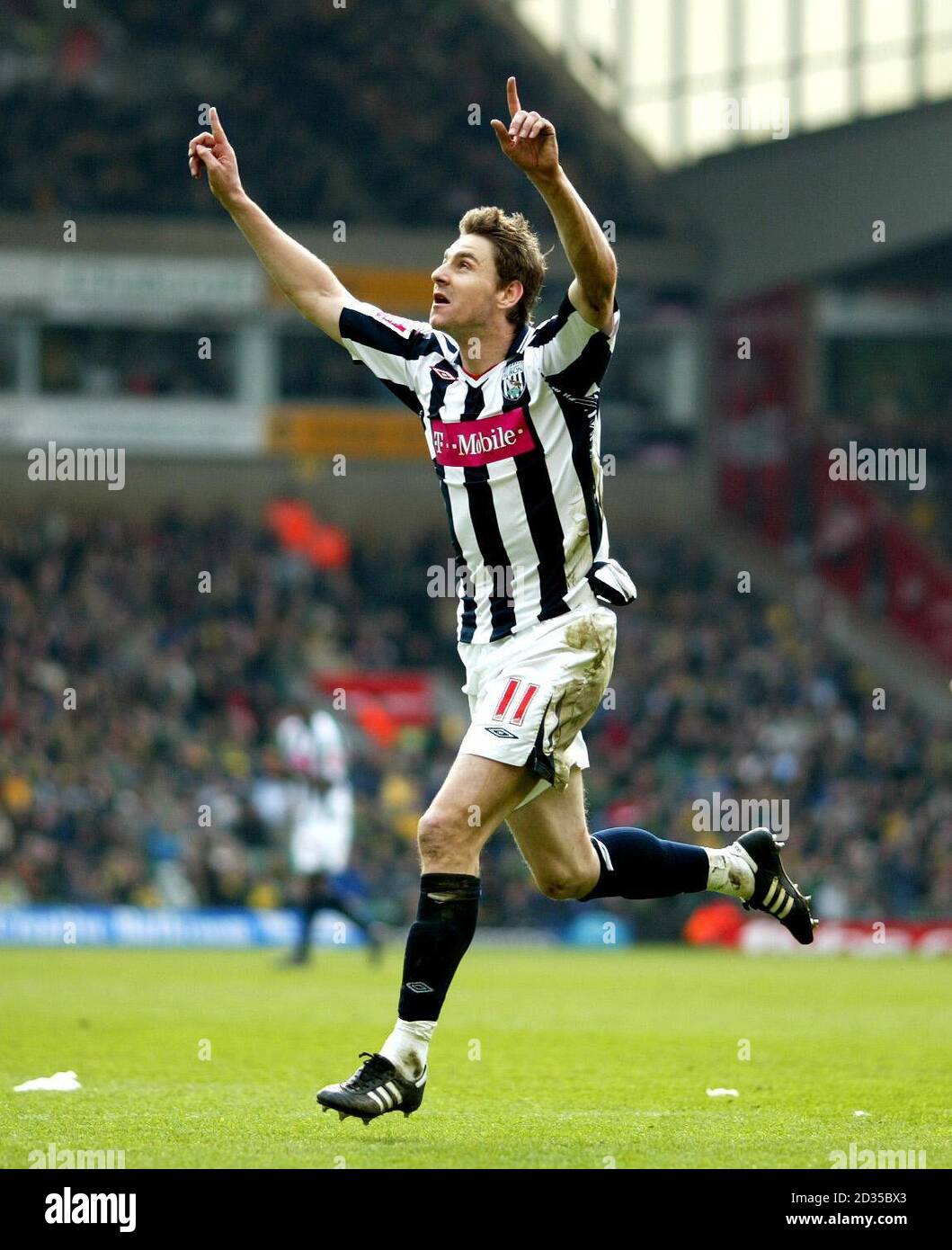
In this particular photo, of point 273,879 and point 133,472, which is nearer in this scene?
point 273,879

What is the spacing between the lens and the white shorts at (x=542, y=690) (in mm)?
6656

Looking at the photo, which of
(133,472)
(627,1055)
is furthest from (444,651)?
(627,1055)

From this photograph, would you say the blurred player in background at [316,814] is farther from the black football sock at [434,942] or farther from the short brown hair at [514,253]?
the black football sock at [434,942]

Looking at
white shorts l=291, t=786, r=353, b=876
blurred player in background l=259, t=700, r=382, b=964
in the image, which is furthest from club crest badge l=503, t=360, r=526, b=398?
white shorts l=291, t=786, r=353, b=876

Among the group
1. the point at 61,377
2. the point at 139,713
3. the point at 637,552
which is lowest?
the point at 139,713

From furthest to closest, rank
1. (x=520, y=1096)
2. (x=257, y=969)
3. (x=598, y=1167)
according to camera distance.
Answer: (x=257, y=969)
(x=520, y=1096)
(x=598, y=1167)

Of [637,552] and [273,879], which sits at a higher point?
[637,552]

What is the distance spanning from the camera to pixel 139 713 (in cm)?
2625

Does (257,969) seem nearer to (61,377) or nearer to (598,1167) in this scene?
(598,1167)

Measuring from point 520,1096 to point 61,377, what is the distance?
83.4ft

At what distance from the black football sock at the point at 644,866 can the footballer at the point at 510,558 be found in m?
0.01

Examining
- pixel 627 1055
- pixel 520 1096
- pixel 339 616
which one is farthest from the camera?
Result: pixel 339 616

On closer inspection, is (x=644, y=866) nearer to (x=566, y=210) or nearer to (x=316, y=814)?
(x=566, y=210)

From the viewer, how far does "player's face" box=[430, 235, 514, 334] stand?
6840mm
